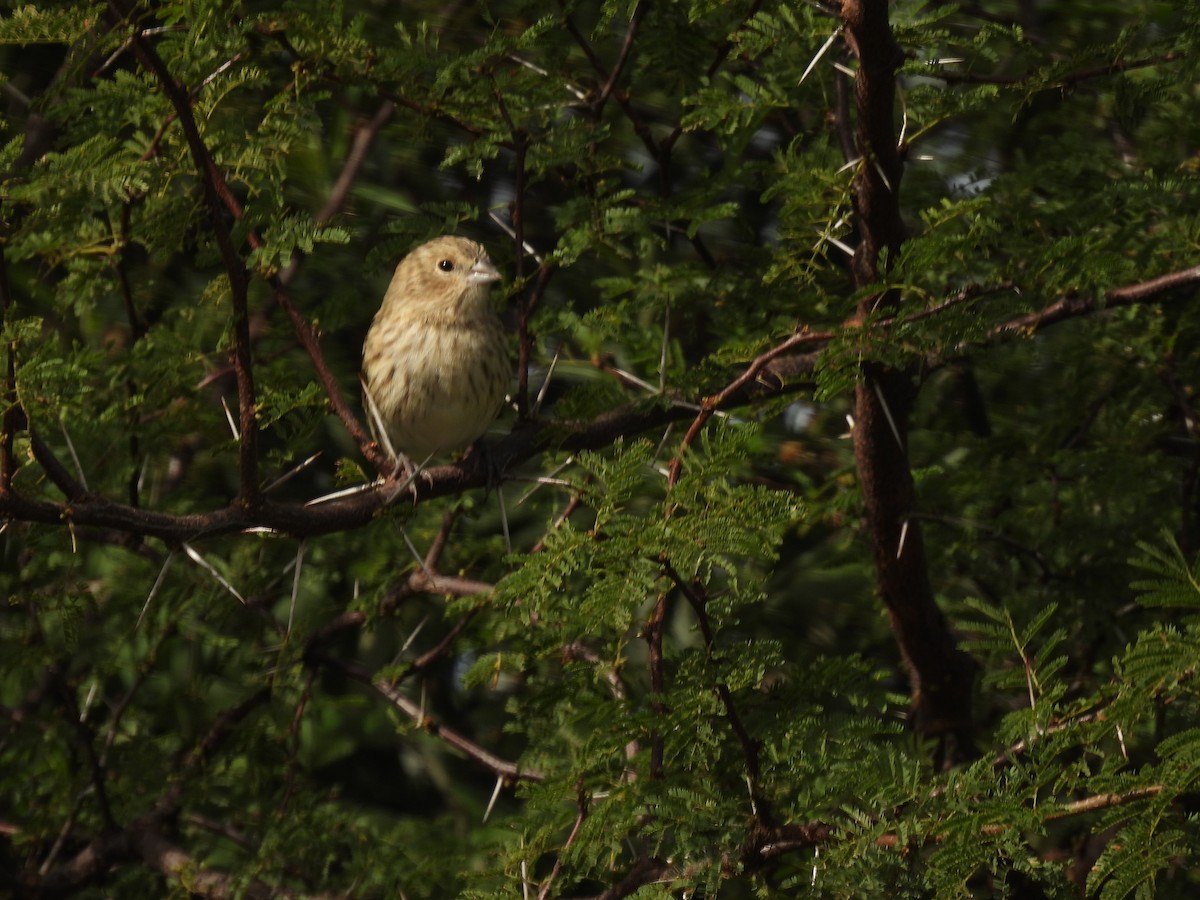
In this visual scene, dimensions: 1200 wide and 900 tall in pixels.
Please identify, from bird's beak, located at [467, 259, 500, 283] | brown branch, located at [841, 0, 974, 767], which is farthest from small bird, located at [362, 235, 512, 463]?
brown branch, located at [841, 0, 974, 767]

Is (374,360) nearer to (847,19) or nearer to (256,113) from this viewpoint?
(256,113)

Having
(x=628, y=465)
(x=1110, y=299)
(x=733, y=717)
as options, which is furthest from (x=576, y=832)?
(x=1110, y=299)

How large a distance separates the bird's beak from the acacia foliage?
0.09 m

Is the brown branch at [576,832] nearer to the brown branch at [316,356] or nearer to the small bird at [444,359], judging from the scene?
the brown branch at [316,356]

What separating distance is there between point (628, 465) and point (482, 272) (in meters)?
2.12

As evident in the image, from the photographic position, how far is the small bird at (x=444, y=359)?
5.16m

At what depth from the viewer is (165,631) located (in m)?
5.39

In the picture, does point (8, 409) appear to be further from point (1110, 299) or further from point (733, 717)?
point (1110, 299)

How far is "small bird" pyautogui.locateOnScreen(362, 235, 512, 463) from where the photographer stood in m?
5.16

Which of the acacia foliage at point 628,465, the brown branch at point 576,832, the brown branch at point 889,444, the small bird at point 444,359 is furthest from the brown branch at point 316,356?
the small bird at point 444,359

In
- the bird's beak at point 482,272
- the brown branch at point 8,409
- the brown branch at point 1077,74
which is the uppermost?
the brown branch at point 8,409

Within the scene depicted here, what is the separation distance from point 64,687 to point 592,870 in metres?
2.33

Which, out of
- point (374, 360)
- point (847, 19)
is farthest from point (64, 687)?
point (847, 19)

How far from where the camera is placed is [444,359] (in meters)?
5.18
